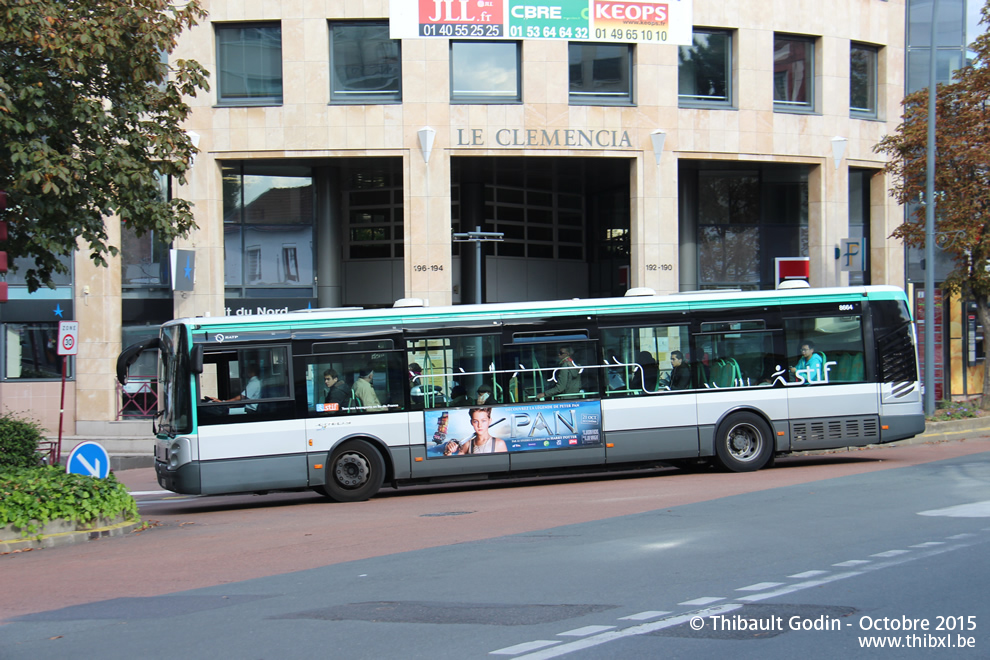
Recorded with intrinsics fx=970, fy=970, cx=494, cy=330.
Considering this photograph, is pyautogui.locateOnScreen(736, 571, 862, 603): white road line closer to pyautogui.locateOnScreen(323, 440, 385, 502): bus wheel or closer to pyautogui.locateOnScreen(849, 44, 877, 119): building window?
pyautogui.locateOnScreen(323, 440, 385, 502): bus wheel

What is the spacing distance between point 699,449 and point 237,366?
743 cm

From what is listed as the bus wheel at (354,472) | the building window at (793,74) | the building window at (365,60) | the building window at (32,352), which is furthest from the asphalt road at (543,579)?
the building window at (793,74)

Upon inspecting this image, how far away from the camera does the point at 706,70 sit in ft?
88.6

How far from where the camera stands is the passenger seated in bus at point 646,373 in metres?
15.7

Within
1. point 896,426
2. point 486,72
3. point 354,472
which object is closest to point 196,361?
point 354,472

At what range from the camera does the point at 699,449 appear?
15836 mm

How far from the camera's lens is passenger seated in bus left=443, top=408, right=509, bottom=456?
14.9m

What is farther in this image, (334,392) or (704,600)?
(334,392)

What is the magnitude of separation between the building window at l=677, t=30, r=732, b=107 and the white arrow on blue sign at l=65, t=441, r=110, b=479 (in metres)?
19.1

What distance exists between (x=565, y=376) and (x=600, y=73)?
13287mm

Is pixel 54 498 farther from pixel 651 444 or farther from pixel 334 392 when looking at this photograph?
pixel 651 444

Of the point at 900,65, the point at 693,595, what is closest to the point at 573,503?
the point at 693,595

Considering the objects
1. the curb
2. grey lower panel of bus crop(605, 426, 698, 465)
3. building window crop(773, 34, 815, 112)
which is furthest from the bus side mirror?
building window crop(773, 34, 815, 112)

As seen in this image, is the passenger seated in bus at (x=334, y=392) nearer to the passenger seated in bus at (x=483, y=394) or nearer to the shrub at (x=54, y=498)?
the passenger seated in bus at (x=483, y=394)
